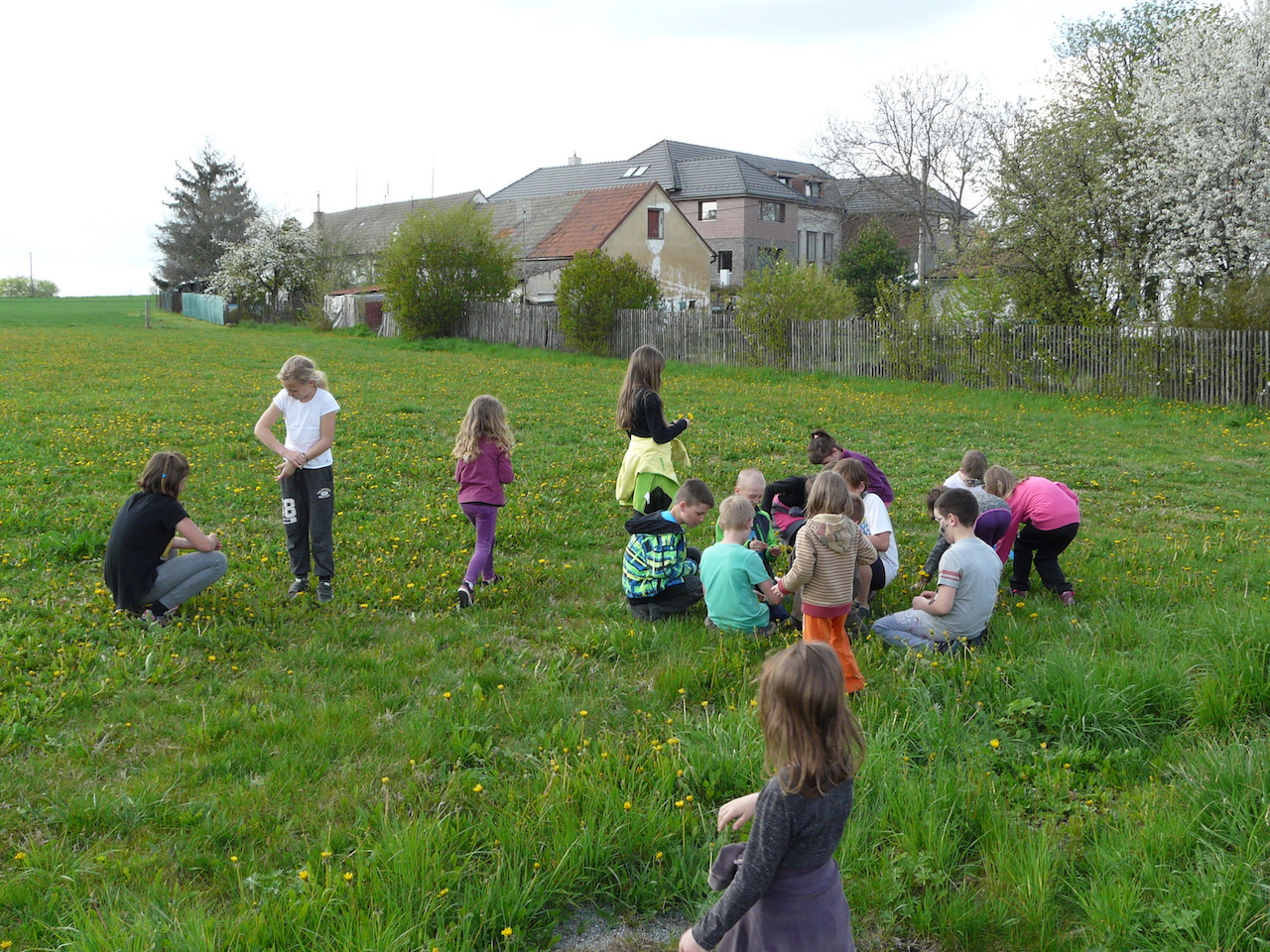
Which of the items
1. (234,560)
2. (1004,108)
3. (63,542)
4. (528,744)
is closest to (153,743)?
(528,744)

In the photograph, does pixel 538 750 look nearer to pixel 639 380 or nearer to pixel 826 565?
pixel 826 565

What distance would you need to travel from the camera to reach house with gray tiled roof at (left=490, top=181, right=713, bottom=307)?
4450 cm

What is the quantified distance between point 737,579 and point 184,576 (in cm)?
351

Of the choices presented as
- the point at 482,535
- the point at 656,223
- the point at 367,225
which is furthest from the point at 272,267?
the point at 482,535

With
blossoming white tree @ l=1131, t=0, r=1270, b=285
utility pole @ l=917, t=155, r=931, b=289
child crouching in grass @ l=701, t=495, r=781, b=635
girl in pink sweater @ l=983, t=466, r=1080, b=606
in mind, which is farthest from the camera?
utility pole @ l=917, t=155, r=931, b=289

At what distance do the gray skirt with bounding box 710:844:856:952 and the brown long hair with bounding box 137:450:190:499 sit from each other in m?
4.78

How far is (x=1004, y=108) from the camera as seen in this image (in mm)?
40906

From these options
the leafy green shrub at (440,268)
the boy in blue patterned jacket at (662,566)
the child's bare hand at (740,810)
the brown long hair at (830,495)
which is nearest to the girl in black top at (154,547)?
the boy in blue patterned jacket at (662,566)

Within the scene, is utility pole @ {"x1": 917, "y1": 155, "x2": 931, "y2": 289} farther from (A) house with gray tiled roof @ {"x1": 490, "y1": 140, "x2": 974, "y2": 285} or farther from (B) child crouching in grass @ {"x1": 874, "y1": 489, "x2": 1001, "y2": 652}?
(B) child crouching in grass @ {"x1": 874, "y1": 489, "x2": 1001, "y2": 652}

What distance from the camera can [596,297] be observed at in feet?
95.5

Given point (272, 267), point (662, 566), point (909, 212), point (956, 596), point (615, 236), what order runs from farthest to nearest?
1. point (272, 267)
2. point (909, 212)
3. point (615, 236)
4. point (662, 566)
5. point (956, 596)

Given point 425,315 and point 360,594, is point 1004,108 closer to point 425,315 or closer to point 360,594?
point 425,315

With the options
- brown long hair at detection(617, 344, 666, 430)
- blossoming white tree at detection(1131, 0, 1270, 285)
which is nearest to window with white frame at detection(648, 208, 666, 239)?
blossoming white tree at detection(1131, 0, 1270, 285)

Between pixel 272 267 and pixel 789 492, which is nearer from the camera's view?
pixel 789 492
